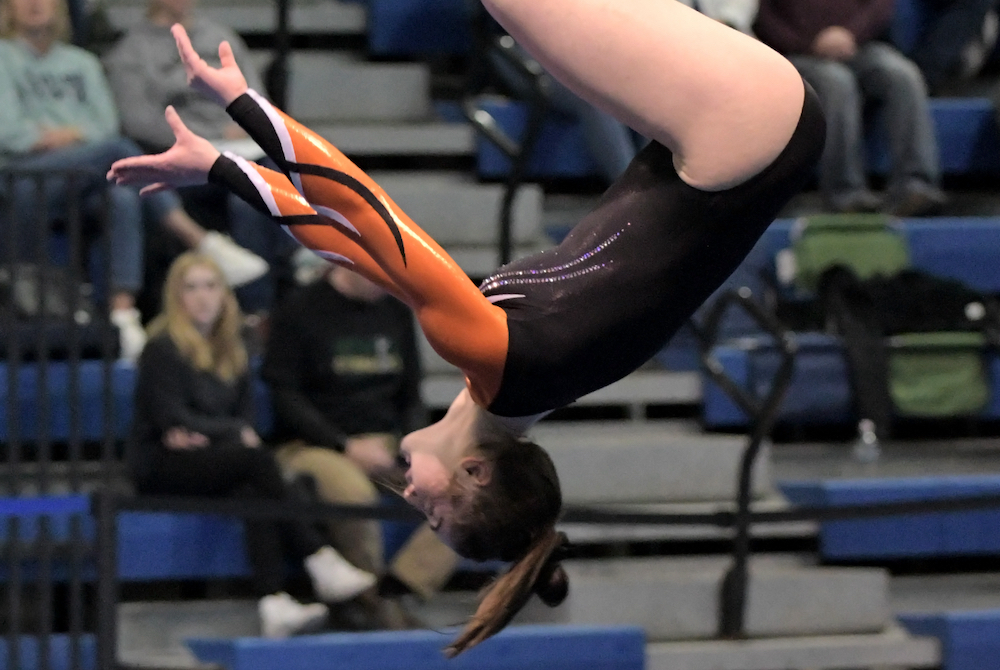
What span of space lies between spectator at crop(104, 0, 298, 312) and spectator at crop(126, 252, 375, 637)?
61 centimetres

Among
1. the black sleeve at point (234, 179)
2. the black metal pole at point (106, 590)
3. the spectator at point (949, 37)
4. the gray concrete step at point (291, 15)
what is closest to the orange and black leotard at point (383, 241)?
the black sleeve at point (234, 179)

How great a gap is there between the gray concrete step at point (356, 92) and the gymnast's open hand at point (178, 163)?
9.49ft

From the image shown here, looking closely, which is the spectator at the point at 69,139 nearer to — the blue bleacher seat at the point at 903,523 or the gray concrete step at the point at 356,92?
the gray concrete step at the point at 356,92

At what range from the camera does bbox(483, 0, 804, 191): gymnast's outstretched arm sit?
2.46 meters

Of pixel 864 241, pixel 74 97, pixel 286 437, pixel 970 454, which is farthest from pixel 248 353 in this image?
pixel 970 454

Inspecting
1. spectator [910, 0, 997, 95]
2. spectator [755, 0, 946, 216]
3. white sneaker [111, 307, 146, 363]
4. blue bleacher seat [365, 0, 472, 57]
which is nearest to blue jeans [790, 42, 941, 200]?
spectator [755, 0, 946, 216]

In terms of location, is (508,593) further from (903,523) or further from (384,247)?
(903,523)

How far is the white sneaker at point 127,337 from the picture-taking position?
4.53 meters

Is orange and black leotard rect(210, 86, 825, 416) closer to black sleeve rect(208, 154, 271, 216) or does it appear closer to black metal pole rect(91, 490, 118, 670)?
black sleeve rect(208, 154, 271, 216)

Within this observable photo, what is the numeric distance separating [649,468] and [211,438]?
1.40 metres

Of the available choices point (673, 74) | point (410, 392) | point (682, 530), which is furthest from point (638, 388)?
point (673, 74)

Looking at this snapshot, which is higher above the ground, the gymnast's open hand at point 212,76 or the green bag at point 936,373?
the gymnast's open hand at point 212,76

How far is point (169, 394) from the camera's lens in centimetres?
418

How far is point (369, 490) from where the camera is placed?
4.31 meters
